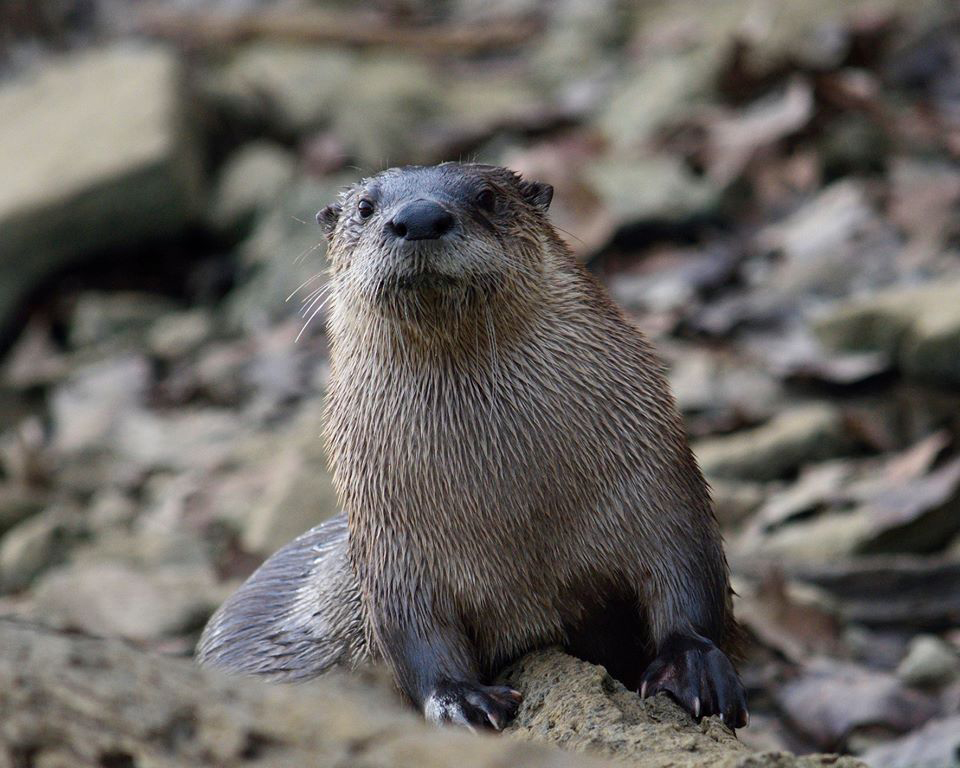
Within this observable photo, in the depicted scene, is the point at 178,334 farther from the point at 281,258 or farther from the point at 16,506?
the point at 16,506

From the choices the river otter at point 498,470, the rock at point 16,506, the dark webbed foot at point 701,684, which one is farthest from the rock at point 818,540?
the rock at point 16,506

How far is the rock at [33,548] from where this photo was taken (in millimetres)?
6523

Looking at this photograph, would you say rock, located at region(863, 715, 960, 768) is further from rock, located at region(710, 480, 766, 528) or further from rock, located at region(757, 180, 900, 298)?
rock, located at region(757, 180, 900, 298)

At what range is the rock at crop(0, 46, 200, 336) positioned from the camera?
9.86 m

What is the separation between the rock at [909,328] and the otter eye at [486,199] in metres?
2.83

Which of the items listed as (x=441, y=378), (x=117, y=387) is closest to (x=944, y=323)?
(x=441, y=378)

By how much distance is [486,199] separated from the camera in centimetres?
358

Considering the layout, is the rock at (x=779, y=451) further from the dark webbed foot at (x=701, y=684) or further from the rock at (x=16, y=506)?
the rock at (x=16, y=506)

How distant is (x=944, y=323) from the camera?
586 centimetres

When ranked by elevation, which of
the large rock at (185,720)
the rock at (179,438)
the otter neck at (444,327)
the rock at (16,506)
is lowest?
the rock at (16,506)

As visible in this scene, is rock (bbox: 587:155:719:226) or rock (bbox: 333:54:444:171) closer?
rock (bbox: 587:155:719:226)

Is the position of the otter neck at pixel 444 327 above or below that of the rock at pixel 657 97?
below

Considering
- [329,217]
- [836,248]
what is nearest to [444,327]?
[329,217]

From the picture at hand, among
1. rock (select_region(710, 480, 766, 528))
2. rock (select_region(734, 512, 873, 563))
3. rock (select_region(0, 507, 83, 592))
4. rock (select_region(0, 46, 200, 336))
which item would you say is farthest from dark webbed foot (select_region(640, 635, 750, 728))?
rock (select_region(0, 46, 200, 336))
